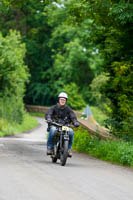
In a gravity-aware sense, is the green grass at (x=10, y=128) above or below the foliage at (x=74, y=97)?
below

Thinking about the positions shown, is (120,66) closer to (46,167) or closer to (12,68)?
(46,167)

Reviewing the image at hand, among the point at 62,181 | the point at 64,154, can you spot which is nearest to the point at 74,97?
the point at 64,154

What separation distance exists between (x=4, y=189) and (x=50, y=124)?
5.29 m

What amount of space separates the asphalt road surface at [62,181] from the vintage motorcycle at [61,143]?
0.28 m

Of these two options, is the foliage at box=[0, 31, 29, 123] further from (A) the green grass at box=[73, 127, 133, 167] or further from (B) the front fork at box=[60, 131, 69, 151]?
(B) the front fork at box=[60, 131, 69, 151]

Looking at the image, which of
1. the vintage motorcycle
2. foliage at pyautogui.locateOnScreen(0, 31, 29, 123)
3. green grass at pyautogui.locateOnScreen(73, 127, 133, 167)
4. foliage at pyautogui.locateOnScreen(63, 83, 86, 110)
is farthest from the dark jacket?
foliage at pyautogui.locateOnScreen(63, 83, 86, 110)

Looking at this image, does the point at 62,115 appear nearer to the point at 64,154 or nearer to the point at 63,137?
A: the point at 63,137

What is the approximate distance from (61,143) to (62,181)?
3618mm

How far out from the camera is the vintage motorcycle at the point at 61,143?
44.6ft

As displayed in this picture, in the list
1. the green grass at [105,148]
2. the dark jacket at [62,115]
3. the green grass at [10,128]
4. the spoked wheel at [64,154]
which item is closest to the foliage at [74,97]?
the green grass at [10,128]

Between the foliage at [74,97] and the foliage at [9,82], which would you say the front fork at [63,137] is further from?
the foliage at [74,97]

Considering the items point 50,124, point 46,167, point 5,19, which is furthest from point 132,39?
point 5,19

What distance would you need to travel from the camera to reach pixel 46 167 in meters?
12.7

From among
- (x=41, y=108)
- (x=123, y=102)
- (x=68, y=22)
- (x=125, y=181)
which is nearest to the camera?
(x=125, y=181)
